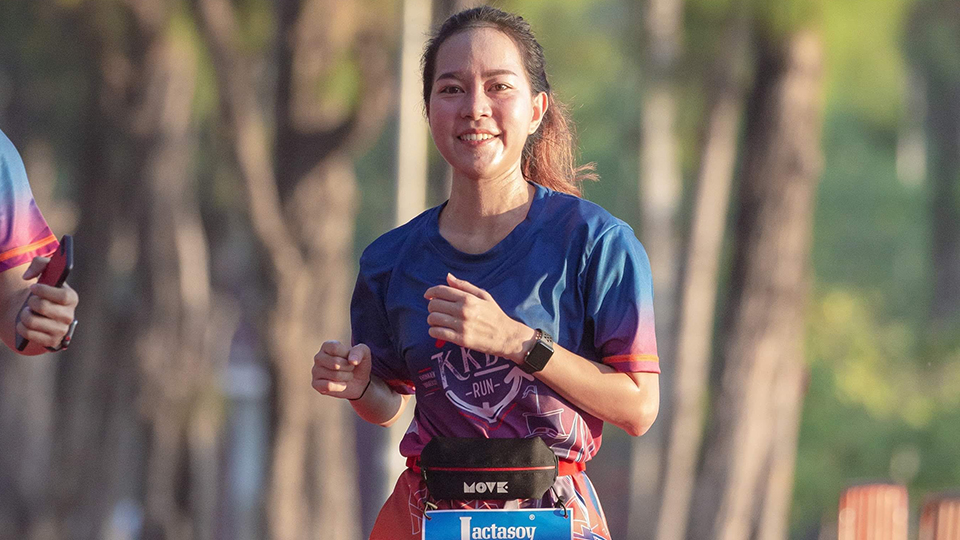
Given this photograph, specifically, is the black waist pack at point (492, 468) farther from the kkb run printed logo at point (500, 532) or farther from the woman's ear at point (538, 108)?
the woman's ear at point (538, 108)

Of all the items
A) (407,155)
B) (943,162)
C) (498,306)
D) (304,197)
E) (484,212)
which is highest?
(943,162)

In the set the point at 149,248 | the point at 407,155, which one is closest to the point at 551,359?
the point at 407,155

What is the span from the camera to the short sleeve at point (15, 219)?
3.42m

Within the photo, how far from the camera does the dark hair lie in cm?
329

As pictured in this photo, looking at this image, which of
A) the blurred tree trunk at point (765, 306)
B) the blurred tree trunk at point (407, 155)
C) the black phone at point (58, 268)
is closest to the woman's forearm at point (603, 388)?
the black phone at point (58, 268)

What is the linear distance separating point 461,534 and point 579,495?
0.27m

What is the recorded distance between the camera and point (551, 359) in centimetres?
291

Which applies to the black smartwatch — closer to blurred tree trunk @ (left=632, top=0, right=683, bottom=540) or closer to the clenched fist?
the clenched fist

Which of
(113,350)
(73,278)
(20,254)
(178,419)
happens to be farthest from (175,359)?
(20,254)

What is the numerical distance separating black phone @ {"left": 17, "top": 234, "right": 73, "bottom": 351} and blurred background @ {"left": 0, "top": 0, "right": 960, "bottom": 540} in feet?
A: 15.8

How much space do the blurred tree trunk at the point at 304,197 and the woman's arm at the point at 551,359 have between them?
870 cm

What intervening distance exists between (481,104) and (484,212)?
0.82 ft

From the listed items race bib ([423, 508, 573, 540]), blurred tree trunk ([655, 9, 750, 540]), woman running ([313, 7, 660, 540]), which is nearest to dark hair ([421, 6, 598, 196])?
woman running ([313, 7, 660, 540])

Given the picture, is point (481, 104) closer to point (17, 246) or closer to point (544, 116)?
point (544, 116)
